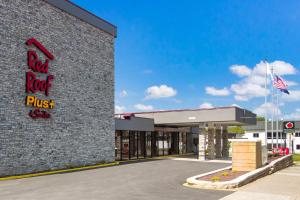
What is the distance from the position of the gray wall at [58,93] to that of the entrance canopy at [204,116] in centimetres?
972

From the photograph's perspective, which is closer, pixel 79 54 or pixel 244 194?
pixel 244 194

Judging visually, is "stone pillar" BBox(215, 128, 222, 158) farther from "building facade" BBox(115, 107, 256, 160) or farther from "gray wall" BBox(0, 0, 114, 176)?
"gray wall" BBox(0, 0, 114, 176)

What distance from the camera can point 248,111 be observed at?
3856 cm

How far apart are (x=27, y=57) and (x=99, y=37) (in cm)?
822

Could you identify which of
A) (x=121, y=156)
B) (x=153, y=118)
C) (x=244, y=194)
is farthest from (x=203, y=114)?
(x=244, y=194)

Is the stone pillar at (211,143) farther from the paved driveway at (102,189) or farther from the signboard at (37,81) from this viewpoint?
the signboard at (37,81)

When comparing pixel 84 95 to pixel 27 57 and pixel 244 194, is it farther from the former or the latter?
pixel 244 194

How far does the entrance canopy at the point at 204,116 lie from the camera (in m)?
34.2

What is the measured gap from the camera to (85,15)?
26766 mm

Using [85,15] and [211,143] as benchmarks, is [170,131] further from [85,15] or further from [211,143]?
[85,15]

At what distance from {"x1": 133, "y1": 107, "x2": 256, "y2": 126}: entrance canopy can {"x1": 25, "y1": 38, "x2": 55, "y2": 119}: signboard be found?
1671 centimetres

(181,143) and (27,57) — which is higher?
(27,57)

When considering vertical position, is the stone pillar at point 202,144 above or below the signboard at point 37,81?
below

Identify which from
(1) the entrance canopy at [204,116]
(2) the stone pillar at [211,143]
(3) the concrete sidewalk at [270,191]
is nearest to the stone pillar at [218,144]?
(2) the stone pillar at [211,143]
